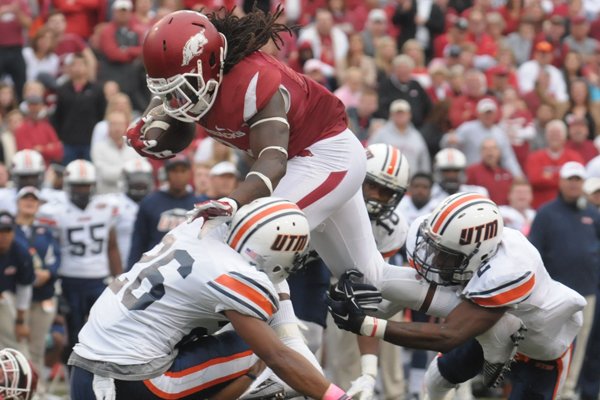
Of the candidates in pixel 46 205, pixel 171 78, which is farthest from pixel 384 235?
pixel 46 205

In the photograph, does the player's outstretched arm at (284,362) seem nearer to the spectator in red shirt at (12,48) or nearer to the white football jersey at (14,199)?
the white football jersey at (14,199)

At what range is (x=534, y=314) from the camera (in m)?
6.11

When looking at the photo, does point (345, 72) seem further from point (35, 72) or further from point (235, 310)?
point (235, 310)

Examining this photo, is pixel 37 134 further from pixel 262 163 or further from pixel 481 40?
pixel 262 163

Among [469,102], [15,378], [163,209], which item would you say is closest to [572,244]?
[163,209]

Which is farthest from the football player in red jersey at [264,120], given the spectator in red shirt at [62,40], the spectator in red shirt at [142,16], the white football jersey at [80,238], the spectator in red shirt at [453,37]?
the spectator in red shirt at [453,37]

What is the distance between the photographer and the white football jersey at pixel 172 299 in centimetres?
520

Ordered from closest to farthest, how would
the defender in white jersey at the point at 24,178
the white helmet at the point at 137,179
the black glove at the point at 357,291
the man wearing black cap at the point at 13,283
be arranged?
the black glove at the point at 357,291 < the man wearing black cap at the point at 13,283 < the defender in white jersey at the point at 24,178 < the white helmet at the point at 137,179

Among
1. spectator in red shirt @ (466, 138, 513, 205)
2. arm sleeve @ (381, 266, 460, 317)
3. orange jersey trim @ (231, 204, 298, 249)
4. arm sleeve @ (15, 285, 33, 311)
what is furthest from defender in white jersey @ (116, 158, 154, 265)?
orange jersey trim @ (231, 204, 298, 249)

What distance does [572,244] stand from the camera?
31.0 ft

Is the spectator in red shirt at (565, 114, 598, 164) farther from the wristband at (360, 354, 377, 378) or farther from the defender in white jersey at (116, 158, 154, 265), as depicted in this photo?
the wristband at (360, 354, 377, 378)

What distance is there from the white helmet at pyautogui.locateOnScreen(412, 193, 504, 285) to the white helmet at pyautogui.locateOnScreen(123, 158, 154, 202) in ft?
15.1

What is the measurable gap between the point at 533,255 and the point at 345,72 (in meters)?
7.27

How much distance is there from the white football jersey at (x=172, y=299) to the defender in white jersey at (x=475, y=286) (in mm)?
784
